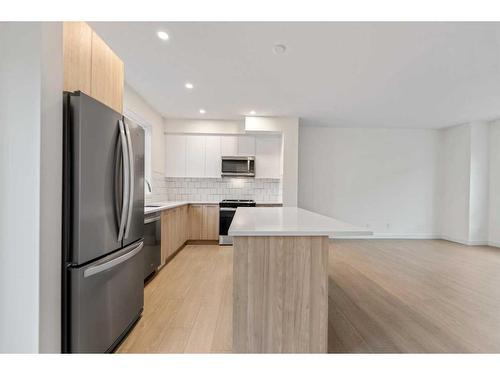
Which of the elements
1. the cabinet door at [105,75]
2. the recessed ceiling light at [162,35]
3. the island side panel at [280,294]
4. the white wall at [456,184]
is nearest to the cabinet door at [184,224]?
the cabinet door at [105,75]

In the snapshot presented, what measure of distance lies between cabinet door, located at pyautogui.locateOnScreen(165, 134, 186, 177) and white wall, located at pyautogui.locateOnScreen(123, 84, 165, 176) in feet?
0.40

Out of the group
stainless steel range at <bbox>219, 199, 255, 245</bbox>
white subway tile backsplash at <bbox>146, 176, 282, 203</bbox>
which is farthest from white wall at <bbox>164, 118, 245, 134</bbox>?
stainless steel range at <bbox>219, 199, 255, 245</bbox>

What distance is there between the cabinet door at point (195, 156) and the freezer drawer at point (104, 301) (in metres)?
3.37

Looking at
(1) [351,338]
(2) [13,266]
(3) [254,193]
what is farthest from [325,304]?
(3) [254,193]

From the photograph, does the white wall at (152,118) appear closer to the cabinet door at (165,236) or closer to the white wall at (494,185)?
the cabinet door at (165,236)

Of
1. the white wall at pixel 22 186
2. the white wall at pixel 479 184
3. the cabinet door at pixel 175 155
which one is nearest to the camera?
the white wall at pixel 22 186

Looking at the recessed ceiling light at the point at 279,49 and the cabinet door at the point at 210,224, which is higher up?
the recessed ceiling light at the point at 279,49

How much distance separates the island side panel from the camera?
1.46m

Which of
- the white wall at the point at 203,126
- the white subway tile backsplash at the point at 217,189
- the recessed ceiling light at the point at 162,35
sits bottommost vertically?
the white subway tile backsplash at the point at 217,189

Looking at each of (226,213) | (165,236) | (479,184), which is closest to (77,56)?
(165,236)

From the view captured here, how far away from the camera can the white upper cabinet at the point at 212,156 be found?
17.2 ft

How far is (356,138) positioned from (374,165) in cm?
79

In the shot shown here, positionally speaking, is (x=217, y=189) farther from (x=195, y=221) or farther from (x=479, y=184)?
(x=479, y=184)

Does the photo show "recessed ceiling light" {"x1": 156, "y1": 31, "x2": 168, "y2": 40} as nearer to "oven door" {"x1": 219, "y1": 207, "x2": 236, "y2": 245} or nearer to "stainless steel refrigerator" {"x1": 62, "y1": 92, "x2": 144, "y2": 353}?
"stainless steel refrigerator" {"x1": 62, "y1": 92, "x2": 144, "y2": 353}
